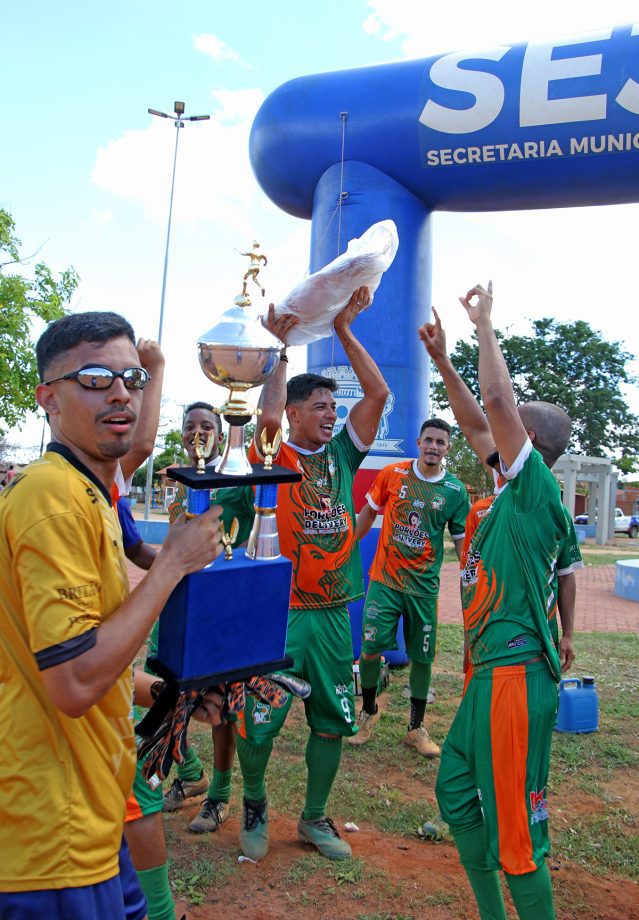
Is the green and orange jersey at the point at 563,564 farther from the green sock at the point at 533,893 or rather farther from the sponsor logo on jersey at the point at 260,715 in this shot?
the sponsor logo on jersey at the point at 260,715

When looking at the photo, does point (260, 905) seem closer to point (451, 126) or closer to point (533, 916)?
point (533, 916)

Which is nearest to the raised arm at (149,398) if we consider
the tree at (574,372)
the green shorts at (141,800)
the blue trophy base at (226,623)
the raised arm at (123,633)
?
the blue trophy base at (226,623)

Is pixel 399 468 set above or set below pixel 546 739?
above

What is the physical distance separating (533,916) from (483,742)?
0.53 m

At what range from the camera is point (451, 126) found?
6.02 m

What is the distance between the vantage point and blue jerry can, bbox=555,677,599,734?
4934 millimetres

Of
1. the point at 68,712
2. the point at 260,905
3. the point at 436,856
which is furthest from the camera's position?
the point at 436,856

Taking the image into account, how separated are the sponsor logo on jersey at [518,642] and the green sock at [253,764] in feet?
4.95

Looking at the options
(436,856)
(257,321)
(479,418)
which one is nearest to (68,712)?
(257,321)

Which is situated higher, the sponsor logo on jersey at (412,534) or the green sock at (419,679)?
the sponsor logo on jersey at (412,534)

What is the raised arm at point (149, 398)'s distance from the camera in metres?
2.35

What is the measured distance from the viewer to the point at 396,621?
5.09 meters

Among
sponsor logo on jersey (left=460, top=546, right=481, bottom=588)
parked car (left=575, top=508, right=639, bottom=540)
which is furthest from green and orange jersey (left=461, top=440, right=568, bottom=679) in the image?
parked car (left=575, top=508, right=639, bottom=540)

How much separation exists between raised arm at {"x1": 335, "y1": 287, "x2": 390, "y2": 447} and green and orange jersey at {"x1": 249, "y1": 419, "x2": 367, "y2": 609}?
0.21 metres
